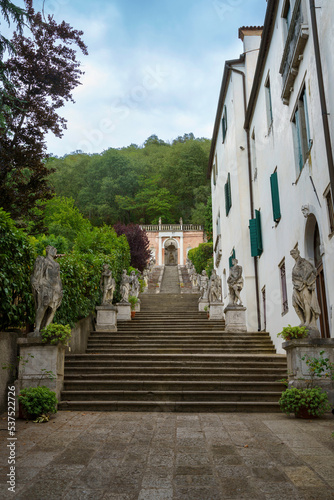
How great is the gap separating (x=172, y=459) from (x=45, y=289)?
4.62m

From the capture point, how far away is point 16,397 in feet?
25.9

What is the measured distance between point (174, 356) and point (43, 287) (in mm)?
4488

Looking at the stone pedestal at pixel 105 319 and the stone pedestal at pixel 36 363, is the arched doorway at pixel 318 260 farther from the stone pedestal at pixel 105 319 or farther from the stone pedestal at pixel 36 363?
the stone pedestal at pixel 105 319

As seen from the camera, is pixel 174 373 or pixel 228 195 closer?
pixel 174 373

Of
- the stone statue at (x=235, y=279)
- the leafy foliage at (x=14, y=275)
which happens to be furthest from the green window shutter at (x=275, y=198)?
the leafy foliage at (x=14, y=275)

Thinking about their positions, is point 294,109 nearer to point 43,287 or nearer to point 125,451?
point 43,287

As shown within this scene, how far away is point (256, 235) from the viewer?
55.8ft

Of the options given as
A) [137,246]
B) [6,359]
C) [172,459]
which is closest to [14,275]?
[6,359]

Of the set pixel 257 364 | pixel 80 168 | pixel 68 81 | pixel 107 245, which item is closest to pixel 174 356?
pixel 257 364

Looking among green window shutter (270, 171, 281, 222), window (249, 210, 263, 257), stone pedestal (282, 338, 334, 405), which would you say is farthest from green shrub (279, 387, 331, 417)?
window (249, 210, 263, 257)

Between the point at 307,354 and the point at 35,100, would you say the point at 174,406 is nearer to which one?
the point at 307,354

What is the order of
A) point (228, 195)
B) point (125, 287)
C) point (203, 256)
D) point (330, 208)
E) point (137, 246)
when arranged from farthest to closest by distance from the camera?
point (203, 256)
point (137, 246)
point (228, 195)
point (125, 287)
point (330, 208)

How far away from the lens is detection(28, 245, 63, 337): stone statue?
28.2 ft

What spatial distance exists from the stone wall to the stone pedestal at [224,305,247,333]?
28.5ft
